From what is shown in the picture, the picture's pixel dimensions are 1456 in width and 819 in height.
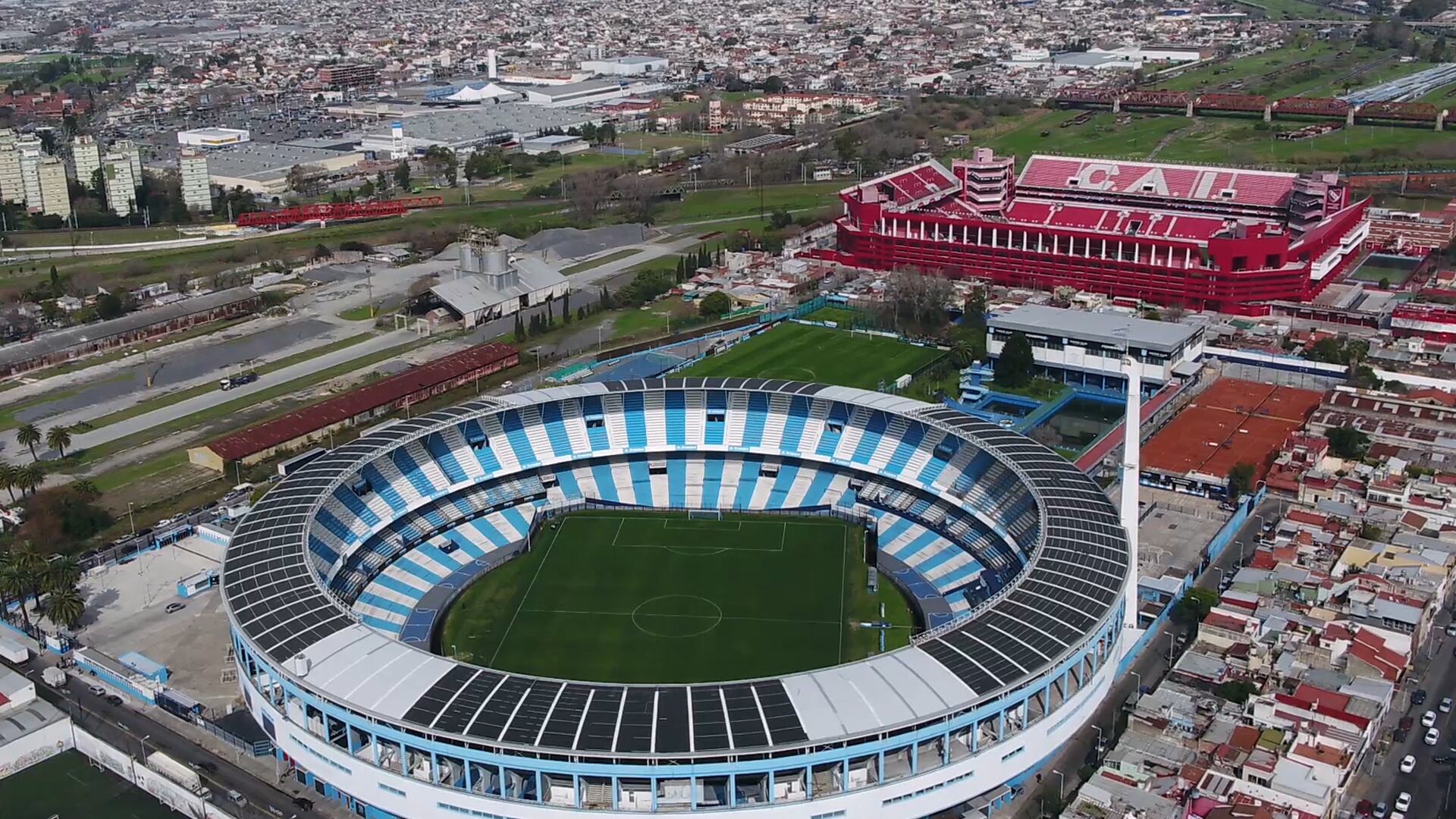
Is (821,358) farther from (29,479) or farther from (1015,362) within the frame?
(29,479)

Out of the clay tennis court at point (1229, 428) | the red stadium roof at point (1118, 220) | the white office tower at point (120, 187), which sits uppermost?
the white office tower at point (120, 187)

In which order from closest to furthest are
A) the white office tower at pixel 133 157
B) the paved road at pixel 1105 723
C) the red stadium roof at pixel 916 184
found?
the paved road at pixel 1105 723 < the red stadium roof at pixel 916 184 < the white office tower at pixel 133 157

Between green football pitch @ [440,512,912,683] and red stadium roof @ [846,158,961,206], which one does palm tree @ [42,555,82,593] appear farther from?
red stadium roof @ [846,158,961,206]

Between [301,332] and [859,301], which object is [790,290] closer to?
[859,301]

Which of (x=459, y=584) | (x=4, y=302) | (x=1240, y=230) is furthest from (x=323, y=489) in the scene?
(x=1240, y=230)

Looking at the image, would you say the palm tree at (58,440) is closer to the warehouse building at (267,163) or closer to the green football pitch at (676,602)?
the green football pitch at (676,602)

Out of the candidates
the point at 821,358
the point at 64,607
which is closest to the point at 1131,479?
the point at 821,358

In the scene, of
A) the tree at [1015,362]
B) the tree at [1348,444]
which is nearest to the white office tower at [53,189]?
the tree at [1015,362]

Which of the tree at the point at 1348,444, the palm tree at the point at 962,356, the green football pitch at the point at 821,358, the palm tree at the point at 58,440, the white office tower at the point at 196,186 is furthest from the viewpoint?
the white office tower at the point at 196,186
